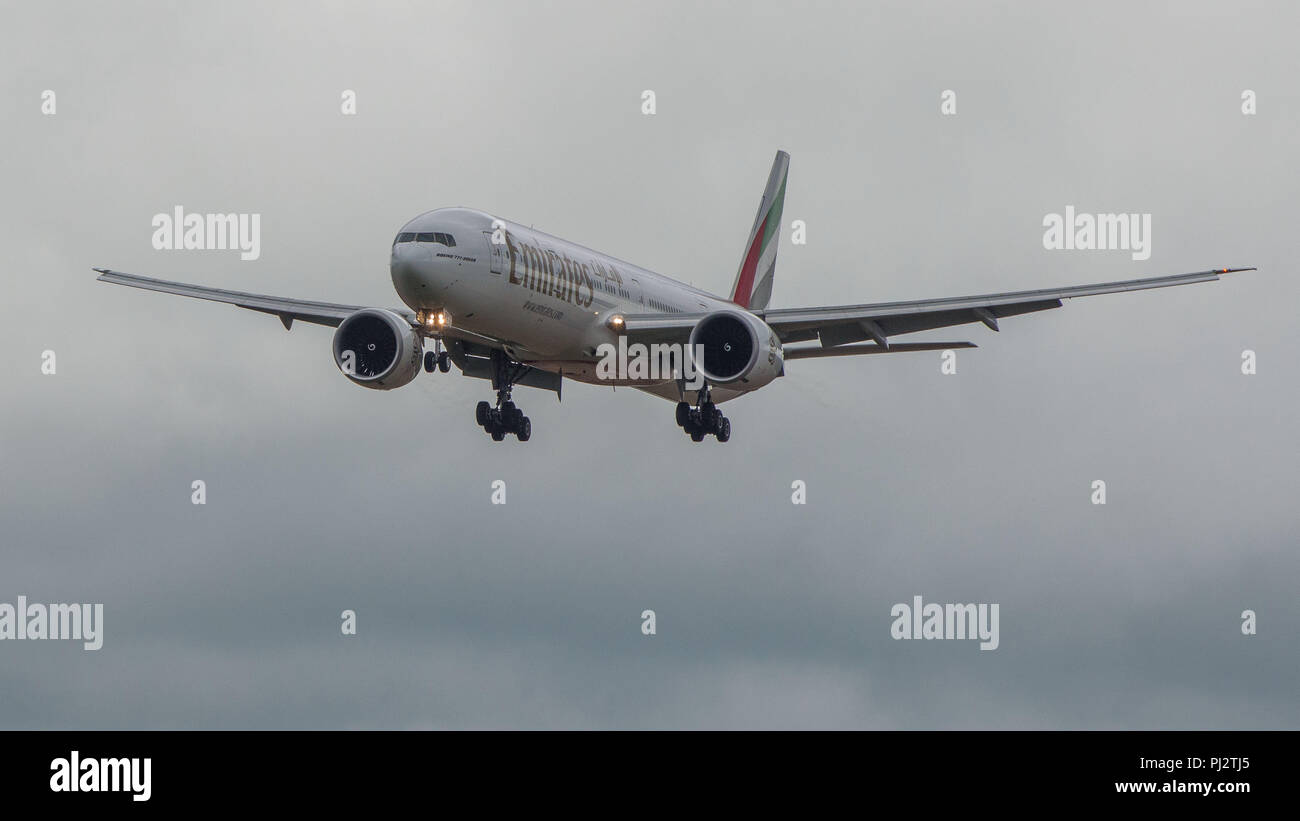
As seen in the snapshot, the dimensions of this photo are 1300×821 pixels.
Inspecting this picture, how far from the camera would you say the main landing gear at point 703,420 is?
160 feet

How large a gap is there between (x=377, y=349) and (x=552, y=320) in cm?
454

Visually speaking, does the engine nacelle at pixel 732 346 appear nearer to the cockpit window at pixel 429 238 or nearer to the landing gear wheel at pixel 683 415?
the landing gear wheel at pixel 683 415

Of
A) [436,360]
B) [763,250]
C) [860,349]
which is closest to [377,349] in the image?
[436,360]

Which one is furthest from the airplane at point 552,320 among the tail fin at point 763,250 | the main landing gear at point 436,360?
the tail fin at point 763,250

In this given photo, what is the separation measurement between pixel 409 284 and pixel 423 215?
2.25m

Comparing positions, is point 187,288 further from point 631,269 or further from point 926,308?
point 926,308

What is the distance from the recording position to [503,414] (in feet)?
156

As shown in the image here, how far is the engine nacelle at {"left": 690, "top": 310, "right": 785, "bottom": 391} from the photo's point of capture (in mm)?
44656

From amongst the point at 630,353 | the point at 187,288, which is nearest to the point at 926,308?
the point at 630,353

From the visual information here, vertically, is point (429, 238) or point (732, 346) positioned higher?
point (429, 238)

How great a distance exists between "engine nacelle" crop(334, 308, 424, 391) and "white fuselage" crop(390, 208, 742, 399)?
2.38m

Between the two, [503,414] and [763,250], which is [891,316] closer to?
[503,414]

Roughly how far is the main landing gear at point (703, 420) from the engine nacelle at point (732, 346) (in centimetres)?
349

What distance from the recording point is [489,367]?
4775 centimetres
